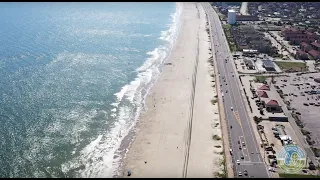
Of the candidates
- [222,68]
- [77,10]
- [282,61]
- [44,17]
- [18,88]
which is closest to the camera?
[18,88]

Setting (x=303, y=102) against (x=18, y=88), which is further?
(x=18, y=88)

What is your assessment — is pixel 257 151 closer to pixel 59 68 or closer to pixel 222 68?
pixel 222 68

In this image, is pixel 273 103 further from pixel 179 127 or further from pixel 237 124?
pixel 179 127

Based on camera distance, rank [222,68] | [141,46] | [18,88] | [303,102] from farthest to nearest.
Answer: [141,46] → [222,68] → [18,88] → [303,102]

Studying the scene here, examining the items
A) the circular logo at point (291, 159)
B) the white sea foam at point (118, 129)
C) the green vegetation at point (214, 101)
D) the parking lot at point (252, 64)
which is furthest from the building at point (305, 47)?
the circular logo at point (291, 159)

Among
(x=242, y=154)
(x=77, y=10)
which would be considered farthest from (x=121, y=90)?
(x=77, y=10)

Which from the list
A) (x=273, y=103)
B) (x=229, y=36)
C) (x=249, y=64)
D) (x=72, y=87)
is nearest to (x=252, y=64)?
(x=249, y=64)
